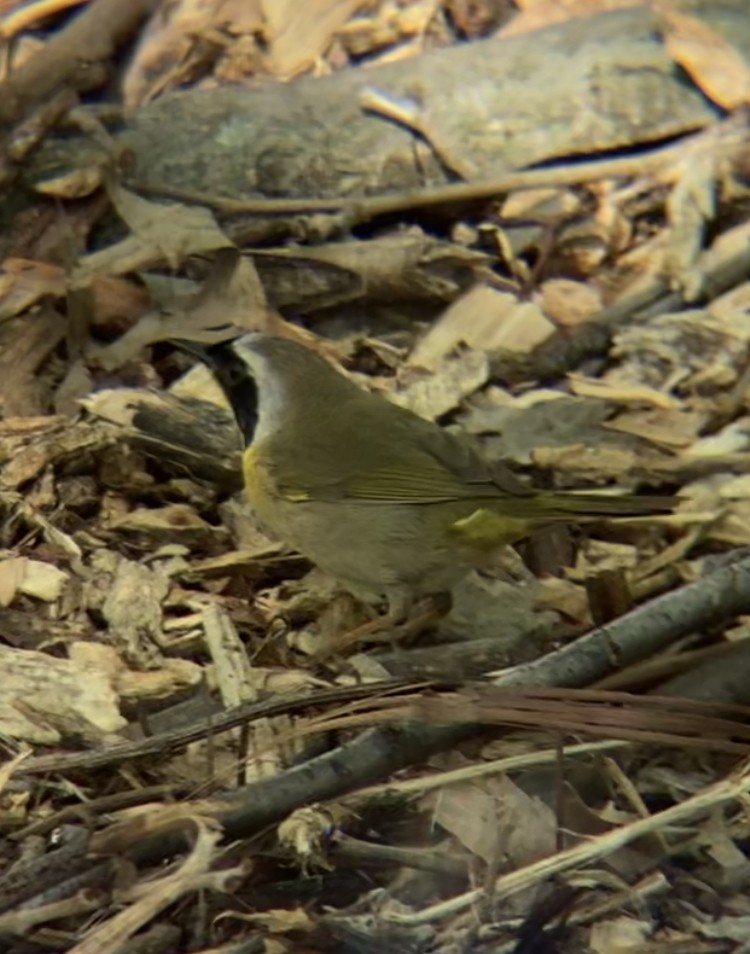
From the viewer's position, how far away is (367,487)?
4141mm

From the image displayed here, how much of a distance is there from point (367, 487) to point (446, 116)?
184 cm

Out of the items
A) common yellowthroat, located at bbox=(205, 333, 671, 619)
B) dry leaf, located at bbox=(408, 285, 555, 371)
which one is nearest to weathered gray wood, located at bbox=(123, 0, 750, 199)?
dry leaf, located at bbox=(408, 285, 555, 371)

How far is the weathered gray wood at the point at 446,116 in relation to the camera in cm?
534

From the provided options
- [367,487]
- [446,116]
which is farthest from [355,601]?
[446,116]

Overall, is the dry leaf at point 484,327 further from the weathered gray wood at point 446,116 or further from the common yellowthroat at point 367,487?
the common yellowthroat at point 367,487

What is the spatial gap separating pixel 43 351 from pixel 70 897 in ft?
6.98

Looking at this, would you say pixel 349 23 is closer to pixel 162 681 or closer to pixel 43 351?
pixel 43 351

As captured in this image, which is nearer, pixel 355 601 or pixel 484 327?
pixel 355 601

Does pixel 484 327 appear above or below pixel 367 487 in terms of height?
below

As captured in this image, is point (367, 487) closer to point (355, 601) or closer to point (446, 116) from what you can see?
point (355, 601)

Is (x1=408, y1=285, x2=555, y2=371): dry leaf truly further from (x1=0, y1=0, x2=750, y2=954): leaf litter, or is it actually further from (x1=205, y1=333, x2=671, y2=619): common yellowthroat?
(x1=205, y1=333, x2=671, y2=619): common yellowthroat

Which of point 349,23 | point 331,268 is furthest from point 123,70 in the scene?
point 331,268

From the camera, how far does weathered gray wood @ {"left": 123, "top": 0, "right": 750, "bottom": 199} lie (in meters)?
5.34

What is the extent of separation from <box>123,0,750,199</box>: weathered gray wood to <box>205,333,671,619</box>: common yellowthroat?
1.16 metres
